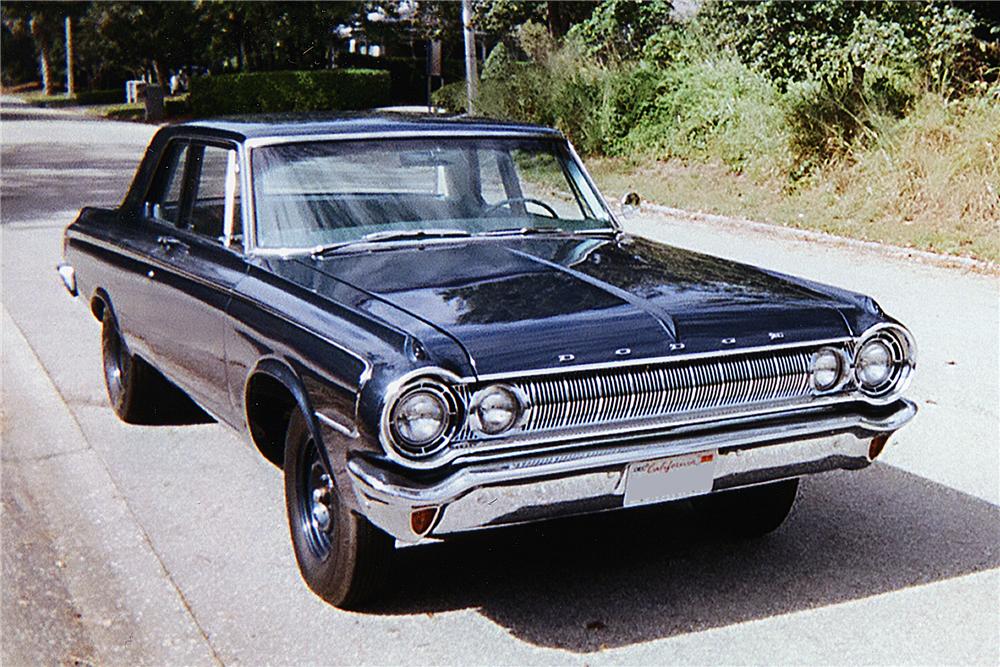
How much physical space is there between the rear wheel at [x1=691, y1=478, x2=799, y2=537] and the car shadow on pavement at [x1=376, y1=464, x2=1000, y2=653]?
7cm

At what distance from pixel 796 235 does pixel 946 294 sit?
3.52 metres

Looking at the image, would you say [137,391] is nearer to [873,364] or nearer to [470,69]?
[873,364]

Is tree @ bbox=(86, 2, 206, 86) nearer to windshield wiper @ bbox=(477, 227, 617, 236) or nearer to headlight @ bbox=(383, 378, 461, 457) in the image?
windshield wiper @ bbox=(477, 227, 617, 236)

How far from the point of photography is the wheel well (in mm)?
4414

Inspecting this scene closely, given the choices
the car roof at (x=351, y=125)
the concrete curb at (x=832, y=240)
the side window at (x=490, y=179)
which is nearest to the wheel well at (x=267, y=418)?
the car roof at (x=351, y=125)

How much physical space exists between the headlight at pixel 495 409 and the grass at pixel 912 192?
8.70 m

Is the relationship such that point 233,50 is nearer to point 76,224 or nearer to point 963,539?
point 76,224

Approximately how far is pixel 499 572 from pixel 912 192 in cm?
1048

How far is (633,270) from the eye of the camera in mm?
4559

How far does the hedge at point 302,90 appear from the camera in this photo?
40.8 meters

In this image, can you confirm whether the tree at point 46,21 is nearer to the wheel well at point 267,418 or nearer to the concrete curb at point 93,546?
the concrete curb at point 93,546

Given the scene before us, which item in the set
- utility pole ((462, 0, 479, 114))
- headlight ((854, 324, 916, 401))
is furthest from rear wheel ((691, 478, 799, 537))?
utility pole ((462, 0, 479, 114))

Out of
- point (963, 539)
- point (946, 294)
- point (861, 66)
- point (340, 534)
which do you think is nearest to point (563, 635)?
point (340, 534)

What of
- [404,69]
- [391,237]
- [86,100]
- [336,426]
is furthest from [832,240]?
[86,100]
